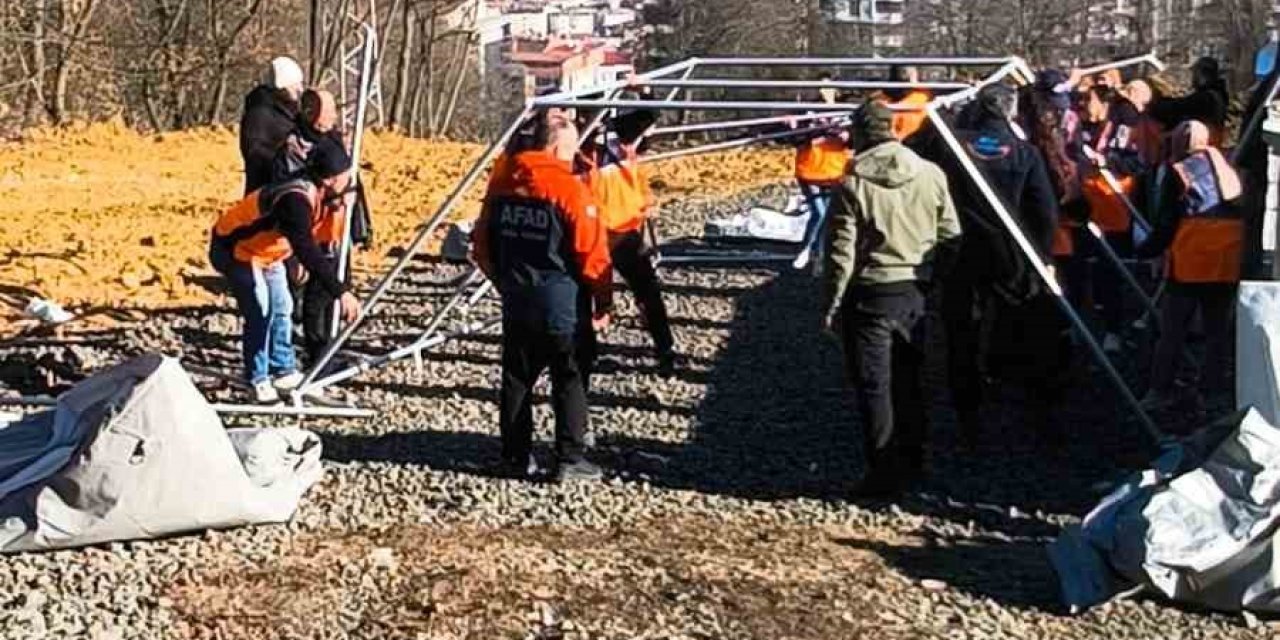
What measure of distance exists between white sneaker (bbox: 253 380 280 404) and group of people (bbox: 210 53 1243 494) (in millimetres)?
17

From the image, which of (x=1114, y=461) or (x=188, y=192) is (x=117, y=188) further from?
(x=1114, y=461)

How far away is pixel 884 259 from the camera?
8172mm

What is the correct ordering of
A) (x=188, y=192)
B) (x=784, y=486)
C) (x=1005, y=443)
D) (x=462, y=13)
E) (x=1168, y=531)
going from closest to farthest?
(x=1168, y=531), (x=784, y=486), (x=1005, y=443), (x=188, y=192), (x=462, y=13)

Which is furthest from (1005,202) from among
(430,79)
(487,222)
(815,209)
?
(430,79)

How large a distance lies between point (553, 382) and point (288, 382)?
202 cm

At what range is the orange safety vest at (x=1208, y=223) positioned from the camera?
9039 millimetres

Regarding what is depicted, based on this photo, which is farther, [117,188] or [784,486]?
[117,188]

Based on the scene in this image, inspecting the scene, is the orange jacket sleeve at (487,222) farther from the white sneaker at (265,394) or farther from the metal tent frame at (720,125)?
the white sneaker at (265,394)

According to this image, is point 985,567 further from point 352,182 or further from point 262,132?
point 262,132

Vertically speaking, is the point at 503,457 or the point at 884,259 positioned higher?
the point at 884,259

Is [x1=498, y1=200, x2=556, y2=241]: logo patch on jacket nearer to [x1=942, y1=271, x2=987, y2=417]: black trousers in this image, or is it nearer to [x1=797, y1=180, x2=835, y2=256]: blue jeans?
[x1=942, y1=271, x2=987, y2=417]: black trousers

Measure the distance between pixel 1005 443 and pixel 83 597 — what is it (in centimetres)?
461

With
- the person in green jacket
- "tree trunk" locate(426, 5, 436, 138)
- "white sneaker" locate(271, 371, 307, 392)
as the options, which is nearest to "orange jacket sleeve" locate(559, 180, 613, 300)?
the person in green jacket

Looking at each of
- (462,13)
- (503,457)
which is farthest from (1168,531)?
(462,13)
